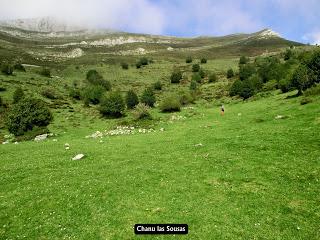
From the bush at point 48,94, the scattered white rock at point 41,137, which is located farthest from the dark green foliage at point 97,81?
the scattered white rock at point 41,137

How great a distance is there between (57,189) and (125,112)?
53673 millimetres

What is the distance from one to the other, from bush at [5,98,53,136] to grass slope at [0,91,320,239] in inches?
957

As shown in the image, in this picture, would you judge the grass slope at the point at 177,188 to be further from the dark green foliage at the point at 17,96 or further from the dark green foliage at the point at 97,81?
the dark green foliage at the point at 97,81

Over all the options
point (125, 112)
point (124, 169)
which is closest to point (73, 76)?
point (125, 112)

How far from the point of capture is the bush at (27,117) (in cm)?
5722

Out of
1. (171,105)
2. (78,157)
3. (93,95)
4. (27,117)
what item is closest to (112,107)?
(171,105)

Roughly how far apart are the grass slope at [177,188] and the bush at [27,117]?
24.3 m

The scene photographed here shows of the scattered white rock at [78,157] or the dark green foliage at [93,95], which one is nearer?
the scattered white rock at [78,157]

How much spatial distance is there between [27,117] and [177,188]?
42.7 metres

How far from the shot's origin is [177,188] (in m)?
22.0

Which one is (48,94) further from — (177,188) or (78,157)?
(177,188)

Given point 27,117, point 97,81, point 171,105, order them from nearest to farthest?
point 27,117, point 171,105, point 97,81

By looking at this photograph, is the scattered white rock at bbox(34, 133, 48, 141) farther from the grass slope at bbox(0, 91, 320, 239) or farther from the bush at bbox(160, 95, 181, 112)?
the bush at bbox(160, 95, 181, 112)

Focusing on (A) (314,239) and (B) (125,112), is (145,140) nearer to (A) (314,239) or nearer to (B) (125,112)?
(A) (314,239)
